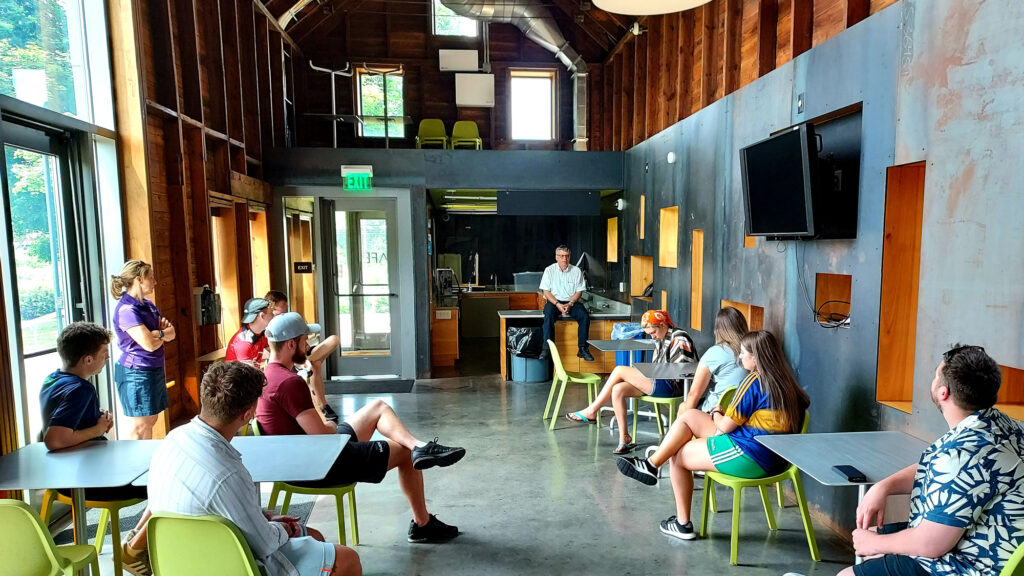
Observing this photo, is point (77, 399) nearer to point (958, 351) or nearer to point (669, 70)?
point (958, 351)

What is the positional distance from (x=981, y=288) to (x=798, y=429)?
40.6 inches

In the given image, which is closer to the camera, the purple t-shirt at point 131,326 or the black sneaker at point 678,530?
the black sneaker at point 678,530

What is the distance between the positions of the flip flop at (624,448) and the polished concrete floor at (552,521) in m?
0.10

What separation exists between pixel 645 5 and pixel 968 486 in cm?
288

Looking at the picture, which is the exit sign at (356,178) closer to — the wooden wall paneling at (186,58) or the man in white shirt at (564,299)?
the wooden wall paneling at (186,58)

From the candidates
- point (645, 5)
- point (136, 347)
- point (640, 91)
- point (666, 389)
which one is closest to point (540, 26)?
point (640, 91)

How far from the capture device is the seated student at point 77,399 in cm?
245

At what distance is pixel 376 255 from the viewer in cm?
704

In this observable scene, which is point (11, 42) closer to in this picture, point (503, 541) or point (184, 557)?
point (184, 557)

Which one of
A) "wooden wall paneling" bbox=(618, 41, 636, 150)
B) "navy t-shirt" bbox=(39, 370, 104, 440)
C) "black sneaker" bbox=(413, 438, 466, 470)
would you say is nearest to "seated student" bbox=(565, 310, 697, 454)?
"black sneaker" bbox=(413, 438, 466, 470)

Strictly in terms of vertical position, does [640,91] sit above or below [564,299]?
above

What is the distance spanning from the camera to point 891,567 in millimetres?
1910

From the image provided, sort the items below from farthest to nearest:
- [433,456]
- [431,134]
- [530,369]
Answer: [431,134] → [530,369] → [433,456]

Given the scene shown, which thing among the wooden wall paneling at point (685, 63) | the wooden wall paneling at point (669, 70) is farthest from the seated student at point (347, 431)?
the wooden wall paneling at point (669, 70)
